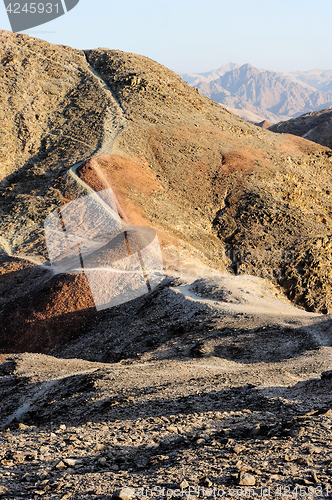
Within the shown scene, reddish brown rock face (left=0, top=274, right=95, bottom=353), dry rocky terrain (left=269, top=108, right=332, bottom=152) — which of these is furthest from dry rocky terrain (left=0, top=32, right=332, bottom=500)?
dry rocky terrain (left=269, top=108, right=332, bottom=152)

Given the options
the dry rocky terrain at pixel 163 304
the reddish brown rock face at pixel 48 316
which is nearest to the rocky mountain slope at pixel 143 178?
the reddish brown rock face at pixel 48 316

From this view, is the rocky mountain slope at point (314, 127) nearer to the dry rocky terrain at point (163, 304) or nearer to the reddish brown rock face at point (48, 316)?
the dry rocky terrain at point (163, 304)

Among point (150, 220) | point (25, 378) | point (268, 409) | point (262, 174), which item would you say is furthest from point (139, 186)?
point (268, 409)

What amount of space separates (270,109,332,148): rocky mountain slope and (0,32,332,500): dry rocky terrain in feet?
90.7

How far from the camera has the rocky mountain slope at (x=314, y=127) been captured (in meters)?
69.3

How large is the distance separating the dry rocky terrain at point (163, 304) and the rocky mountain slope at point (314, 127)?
2765cm

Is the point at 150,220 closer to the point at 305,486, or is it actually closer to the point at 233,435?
the point at 233,435

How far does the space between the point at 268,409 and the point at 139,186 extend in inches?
1017

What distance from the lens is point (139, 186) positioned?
3256 cm

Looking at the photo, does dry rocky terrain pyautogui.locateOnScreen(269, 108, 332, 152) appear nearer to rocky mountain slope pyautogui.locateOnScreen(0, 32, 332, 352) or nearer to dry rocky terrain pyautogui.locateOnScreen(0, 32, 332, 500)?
rocky mountain slope pyautogui.locateOnScreen(0, 32, 332, 352)

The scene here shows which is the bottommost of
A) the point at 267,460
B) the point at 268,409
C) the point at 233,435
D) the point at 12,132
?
the point at 268,409

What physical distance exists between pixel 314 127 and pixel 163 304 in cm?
6635

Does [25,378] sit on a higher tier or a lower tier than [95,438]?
lower

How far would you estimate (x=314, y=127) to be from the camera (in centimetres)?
7394
